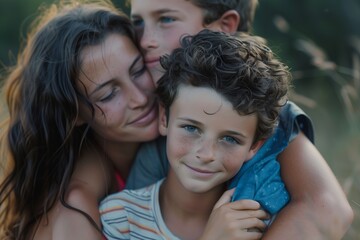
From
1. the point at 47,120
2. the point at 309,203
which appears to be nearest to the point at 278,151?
the point at 309,203

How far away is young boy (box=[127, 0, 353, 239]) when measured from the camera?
10.3ft

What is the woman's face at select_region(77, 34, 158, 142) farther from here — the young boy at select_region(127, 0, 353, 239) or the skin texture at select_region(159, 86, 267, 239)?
the skin texture at select_region(159, 86, 267, 239)

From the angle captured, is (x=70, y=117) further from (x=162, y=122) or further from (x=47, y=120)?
Answer: (x=162, y=122)

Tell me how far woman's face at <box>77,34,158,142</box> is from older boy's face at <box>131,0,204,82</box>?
10 cm

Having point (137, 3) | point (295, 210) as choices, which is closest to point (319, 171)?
point (295, 210)

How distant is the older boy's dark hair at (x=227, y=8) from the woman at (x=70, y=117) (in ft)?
1.25

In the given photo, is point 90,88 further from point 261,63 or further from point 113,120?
point 261,63

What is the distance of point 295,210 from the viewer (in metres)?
3.16

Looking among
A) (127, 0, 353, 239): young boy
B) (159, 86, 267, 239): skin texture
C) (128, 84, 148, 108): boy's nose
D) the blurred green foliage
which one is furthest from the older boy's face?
the blurred green foliage

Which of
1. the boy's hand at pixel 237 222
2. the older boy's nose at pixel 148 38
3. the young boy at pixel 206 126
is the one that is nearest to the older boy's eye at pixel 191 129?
the young boy at pixel 206 126

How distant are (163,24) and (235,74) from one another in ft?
2.36

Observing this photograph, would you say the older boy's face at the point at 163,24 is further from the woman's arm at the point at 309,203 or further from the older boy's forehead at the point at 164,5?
the woman's arm at the point at 309,203

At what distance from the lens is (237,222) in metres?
3.15

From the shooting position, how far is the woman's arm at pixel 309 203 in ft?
10.2
